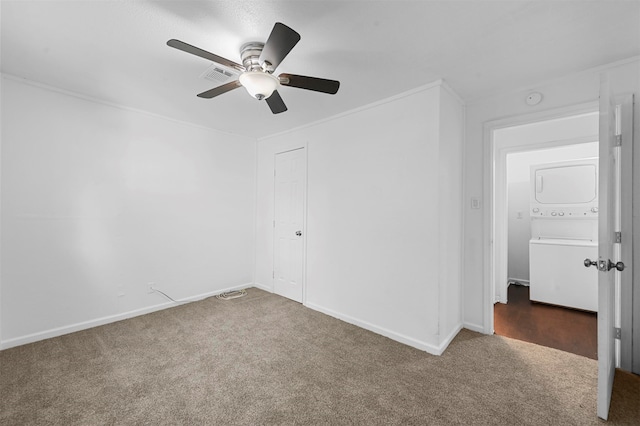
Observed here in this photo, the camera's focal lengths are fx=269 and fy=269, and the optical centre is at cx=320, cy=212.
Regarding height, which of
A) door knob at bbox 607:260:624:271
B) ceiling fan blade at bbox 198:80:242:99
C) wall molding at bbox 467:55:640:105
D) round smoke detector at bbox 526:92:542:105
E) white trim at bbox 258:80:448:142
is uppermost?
wall molding at bbox 467:55:640:105

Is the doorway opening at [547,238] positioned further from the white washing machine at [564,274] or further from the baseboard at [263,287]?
the baseboard at [263,287]

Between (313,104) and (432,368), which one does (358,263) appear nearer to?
(432,368)

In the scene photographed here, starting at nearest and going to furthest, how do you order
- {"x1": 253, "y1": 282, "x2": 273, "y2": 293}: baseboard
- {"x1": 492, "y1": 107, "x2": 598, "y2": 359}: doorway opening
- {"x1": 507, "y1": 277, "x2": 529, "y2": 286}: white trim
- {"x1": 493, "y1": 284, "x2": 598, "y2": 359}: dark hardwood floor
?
{"x1": 493, "y1": 284, "x2": 598, "y2": 359}: dark hardwood floor, {"x1": 492, "y1": 107, "x2": 598, "y2": 359}: doorway opening, {"x1": 253, "y1": 282, "x2": 273, "y2": 293}: baseboard, {"x1": 507, "y1": 277, "x2": 529, "y2": 286}: white trim

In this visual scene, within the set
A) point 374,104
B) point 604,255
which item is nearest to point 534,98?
point 374,104

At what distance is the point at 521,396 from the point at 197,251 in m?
3.83

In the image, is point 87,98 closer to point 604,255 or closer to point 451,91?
point 451,91

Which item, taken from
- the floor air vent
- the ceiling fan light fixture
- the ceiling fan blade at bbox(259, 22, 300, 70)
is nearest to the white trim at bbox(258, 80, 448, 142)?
the ceiling fan light fixture

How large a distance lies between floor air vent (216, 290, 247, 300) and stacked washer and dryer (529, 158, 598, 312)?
4298mm

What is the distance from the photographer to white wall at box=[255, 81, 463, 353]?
255 cm

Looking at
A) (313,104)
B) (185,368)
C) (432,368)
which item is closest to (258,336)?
(185,368)

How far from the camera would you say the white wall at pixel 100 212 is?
2.57 m

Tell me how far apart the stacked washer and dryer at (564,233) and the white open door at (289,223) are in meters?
3.44

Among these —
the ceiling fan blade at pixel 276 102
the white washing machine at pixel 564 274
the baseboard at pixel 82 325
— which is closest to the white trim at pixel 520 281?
the white washing machine at pixel 564 274

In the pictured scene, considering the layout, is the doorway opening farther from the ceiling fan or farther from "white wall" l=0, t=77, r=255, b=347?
"white wall" l=0, t=77, r=255, b=347
